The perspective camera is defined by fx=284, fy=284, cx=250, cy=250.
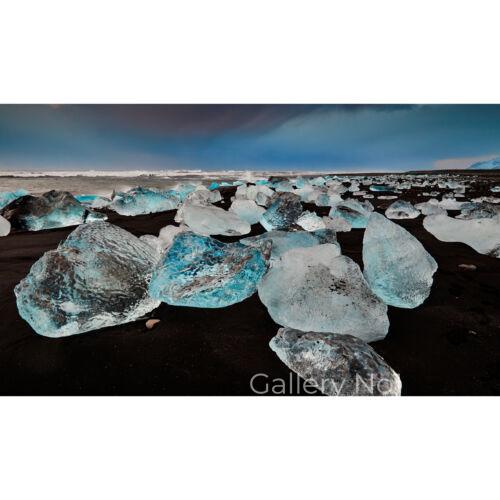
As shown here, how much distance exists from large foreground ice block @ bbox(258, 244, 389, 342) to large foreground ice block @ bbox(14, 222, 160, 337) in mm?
587

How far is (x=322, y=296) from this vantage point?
1.20 m

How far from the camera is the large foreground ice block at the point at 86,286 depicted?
3.68ft

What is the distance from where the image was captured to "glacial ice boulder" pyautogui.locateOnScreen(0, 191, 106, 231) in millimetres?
2736

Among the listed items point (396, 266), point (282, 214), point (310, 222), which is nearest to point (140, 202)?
point (282, 214)

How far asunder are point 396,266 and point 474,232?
1139 mm

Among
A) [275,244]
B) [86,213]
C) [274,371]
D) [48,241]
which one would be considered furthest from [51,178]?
[274,371]

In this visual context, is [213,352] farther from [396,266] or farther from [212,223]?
[212,223]

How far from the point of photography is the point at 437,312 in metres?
1.31

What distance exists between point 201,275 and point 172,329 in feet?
0.95

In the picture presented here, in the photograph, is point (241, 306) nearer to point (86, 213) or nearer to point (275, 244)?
point (275, 244)

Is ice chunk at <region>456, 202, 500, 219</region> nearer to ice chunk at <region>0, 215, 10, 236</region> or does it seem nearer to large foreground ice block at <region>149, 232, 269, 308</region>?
large foreground ice block at <region>149, 232, 269, 308</region>

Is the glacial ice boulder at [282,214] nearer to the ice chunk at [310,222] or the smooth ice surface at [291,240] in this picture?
the ice chunk at [310,222]

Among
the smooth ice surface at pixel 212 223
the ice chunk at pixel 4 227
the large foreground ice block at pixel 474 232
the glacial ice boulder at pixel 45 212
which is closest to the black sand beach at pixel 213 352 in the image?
the large foreground ice block at pixel 474 232

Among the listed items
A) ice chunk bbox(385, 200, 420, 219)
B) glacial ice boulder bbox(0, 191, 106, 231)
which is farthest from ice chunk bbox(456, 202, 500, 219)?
glacial ice boulder bbox(0, 191, 106, 231)
